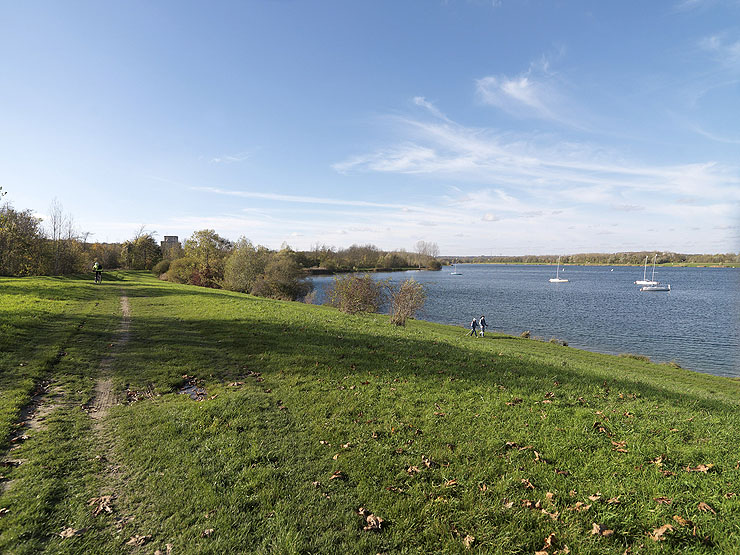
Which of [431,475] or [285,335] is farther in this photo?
[285,335]

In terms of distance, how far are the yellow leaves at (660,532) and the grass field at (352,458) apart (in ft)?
0.06

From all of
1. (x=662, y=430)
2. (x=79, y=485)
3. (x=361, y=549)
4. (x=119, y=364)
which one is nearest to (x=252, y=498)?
(x=361, y=549)

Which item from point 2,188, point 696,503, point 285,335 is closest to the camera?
point 696,503

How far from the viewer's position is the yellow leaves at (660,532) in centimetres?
402

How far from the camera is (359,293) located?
82.6 ft

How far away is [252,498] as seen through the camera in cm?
470

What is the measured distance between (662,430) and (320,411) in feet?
22.8

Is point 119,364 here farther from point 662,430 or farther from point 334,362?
point 662,430

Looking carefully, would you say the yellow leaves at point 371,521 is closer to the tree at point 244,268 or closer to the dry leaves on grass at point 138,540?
the dry leaves on grass at point 138,540

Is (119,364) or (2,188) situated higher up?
(2,188)

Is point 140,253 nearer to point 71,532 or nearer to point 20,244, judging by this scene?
point 20,244

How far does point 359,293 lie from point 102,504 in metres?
20.9

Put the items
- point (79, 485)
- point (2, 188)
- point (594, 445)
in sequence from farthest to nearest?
point (2, 188), point (594, 445), point (79, 485)

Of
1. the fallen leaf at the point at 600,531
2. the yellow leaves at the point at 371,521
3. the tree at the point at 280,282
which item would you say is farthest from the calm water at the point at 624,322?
the yellow leaves at the point at 371,521
